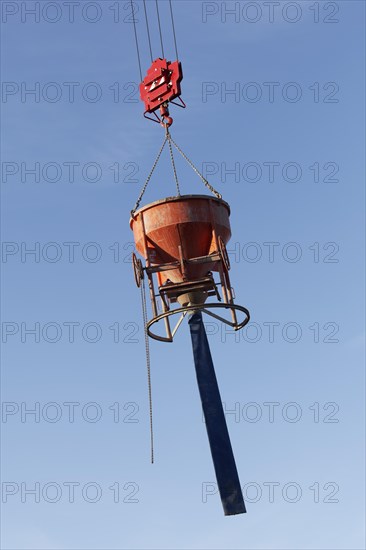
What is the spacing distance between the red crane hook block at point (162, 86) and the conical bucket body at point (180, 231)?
294 centimetres

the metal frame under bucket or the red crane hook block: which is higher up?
the red crane hook block

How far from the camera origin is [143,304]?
38.0 m

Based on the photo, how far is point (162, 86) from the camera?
129 ft

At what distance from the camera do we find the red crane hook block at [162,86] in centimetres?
3900

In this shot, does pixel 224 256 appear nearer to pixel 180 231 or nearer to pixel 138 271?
pixel 180 231

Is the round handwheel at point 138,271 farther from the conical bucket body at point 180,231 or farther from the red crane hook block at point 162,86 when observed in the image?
the red crane hook block at point 162,86

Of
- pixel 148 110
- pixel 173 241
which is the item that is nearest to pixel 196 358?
pixel 173 241

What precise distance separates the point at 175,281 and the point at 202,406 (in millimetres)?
4224

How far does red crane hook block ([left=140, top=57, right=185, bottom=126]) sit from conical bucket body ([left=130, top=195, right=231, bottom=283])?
294 centimetres

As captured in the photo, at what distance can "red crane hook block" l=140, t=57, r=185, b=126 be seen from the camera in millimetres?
39000

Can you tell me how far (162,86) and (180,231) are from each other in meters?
4.97

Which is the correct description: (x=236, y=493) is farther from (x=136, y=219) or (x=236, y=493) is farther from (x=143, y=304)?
(x=136, y=219)

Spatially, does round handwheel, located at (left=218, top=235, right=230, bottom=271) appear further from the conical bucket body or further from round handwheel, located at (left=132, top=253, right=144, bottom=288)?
round handwheel, located at (left=132, top=253, right=144, bottom=288)

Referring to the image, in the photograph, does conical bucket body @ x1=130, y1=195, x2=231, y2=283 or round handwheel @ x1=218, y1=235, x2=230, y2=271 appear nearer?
round handwheel @ x1=218, y1=235, x2=230, y2=271
